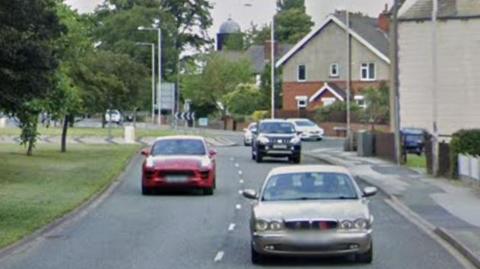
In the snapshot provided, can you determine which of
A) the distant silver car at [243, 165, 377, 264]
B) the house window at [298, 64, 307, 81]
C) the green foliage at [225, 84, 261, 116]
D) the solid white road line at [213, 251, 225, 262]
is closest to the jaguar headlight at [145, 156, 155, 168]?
the solid white road line at [213, 251, 225, 262]

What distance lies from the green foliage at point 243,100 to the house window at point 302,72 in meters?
4.23

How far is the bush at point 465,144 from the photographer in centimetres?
3838

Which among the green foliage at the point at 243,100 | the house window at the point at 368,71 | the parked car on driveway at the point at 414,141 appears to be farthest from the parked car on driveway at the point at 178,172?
the green foliage at the point at 243,100

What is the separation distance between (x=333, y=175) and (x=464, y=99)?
1842 inches

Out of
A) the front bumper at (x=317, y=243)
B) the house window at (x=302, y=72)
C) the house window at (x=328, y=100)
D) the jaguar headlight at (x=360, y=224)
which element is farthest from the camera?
the house window at (x=302, y=72)

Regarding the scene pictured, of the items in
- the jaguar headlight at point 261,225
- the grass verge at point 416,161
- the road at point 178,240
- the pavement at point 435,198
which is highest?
the jaguar headlight at point 261,225

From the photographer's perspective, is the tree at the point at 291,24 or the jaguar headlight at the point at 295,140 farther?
the tree at the point at 291,24

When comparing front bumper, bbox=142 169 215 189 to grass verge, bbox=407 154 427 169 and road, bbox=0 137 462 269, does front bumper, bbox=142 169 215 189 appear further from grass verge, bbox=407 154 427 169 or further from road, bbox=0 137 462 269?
grass verge, bbox=407 154 427 169

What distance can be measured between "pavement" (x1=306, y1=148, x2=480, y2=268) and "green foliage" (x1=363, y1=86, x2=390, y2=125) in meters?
31.0

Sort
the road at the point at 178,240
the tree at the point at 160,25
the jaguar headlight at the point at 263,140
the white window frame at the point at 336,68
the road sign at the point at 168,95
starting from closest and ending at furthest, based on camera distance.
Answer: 1. the road at the point at 178,240
2. the jaguar headlight at the point at 263,140
3. the road sign at the point at 168,95
4. the white window frame at the point at 336,68
5. the tree at the point at 160,25

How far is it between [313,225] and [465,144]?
2216cm

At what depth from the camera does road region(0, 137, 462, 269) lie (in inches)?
732

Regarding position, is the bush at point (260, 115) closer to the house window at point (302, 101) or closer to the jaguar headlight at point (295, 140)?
the house window at point (302, 101)

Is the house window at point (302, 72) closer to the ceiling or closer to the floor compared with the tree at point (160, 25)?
closer to the floor
